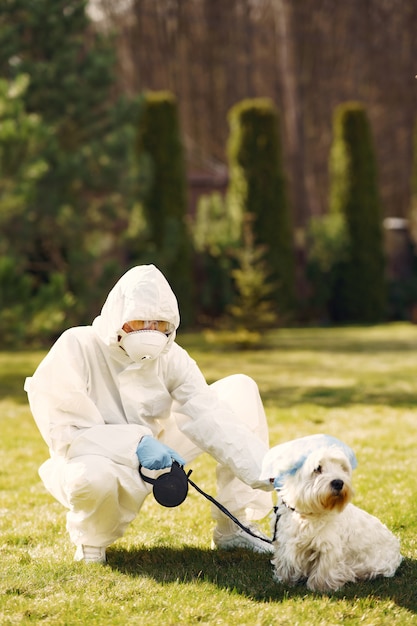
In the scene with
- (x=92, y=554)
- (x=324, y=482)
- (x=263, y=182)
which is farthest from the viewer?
(x=263, y=182)

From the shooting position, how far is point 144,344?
3475 millimetres

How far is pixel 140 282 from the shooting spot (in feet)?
11.5

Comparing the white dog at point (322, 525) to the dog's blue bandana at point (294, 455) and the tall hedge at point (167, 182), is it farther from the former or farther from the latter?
the tall hedge at point (167, 182)

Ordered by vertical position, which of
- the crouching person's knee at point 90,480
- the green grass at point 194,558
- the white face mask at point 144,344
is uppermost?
the white face mask at point 144,344

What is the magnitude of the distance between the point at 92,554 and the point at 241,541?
69 cm

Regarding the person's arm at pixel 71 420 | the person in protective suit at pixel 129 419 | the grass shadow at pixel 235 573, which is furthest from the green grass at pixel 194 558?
the person's arm at pixel 71 420

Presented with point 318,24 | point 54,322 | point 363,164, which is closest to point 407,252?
point 363,164

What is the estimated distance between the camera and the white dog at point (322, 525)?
3041 millimetres

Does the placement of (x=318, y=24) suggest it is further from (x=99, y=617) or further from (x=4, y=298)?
(x=99, y=617)

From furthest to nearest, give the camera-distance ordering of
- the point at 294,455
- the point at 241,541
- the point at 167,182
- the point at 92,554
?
the point at 167,182 < the point at 241,541 < the point at 92,554 < the point at 294,455

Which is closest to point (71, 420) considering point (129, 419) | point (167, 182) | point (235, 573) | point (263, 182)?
point (129, 419)

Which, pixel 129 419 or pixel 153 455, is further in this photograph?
pixel 129 419

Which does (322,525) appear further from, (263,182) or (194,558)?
(263,182)

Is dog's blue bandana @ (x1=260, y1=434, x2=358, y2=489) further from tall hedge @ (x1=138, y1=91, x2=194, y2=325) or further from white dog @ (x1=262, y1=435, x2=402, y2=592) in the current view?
tall hedge @ (x1=138, y1=91, x2=194, y2=325)
